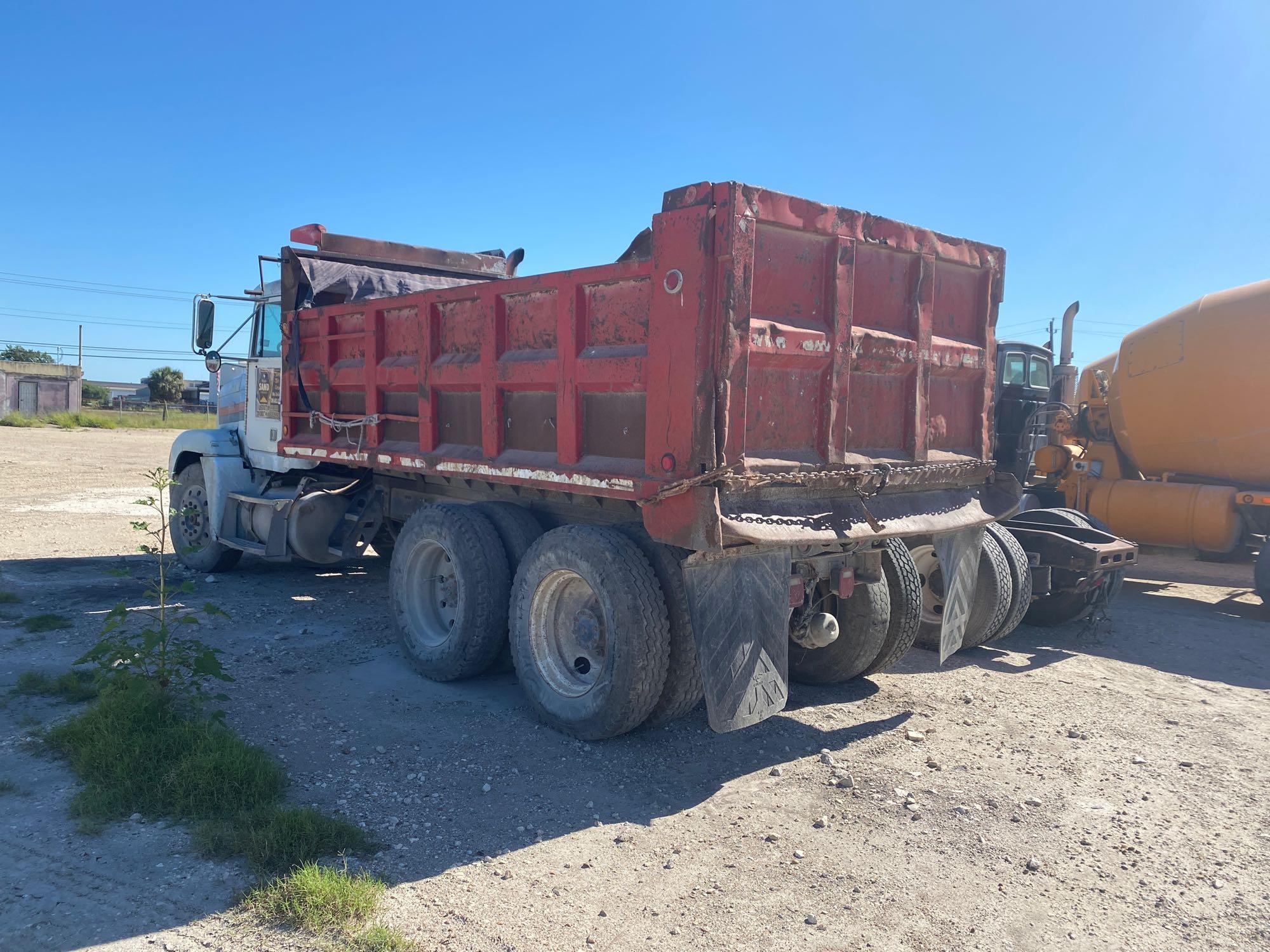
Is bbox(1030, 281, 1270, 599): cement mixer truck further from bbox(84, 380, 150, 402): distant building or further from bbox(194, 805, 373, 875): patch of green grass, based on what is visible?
bbox(84, 380, 150, 402): distant building

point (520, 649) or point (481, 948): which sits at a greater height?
point (520, 649)

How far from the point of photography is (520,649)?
507 cm

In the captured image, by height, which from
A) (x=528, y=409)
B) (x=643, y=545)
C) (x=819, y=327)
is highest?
(x=819, y=327)

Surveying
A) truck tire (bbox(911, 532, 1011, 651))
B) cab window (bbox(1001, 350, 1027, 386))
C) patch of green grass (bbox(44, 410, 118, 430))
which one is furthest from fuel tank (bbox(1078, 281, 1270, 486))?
patch of green grass (bbox(44, 410, 118, 430))

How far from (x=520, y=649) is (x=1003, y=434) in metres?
9.08

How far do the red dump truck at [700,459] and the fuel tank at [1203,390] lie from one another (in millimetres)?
3876

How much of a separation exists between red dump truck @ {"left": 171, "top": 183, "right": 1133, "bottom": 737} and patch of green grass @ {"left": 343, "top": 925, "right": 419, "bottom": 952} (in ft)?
5.66

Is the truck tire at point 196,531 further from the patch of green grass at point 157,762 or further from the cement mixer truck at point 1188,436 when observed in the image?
the cement mixer truck at point 1188,436

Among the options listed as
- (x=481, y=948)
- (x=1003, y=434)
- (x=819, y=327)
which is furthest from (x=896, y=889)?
(x=1003, y=434)

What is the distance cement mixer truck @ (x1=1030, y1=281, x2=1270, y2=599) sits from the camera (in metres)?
8.74

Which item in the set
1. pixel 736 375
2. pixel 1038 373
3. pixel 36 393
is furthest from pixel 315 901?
pixel 36 393

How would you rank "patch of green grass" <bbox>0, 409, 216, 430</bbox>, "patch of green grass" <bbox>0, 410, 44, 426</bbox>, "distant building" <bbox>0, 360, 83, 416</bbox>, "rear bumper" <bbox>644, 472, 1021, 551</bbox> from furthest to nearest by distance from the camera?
"distant building" <bbox>0, 360, 83, 416</bbox> → "patch of green grass" <bbox>0, 409, 216, 430</bbox> → "patch of green grass" <bbox>0, 410, 44, 426</bbox> → "rear bumper" <bbox>644, 472, 1021, 551</bbox>

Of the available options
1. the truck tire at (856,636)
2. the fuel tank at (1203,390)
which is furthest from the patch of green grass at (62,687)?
the fuel tank at (1203,390)

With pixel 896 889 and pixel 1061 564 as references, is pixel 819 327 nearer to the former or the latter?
pixel 896 889
